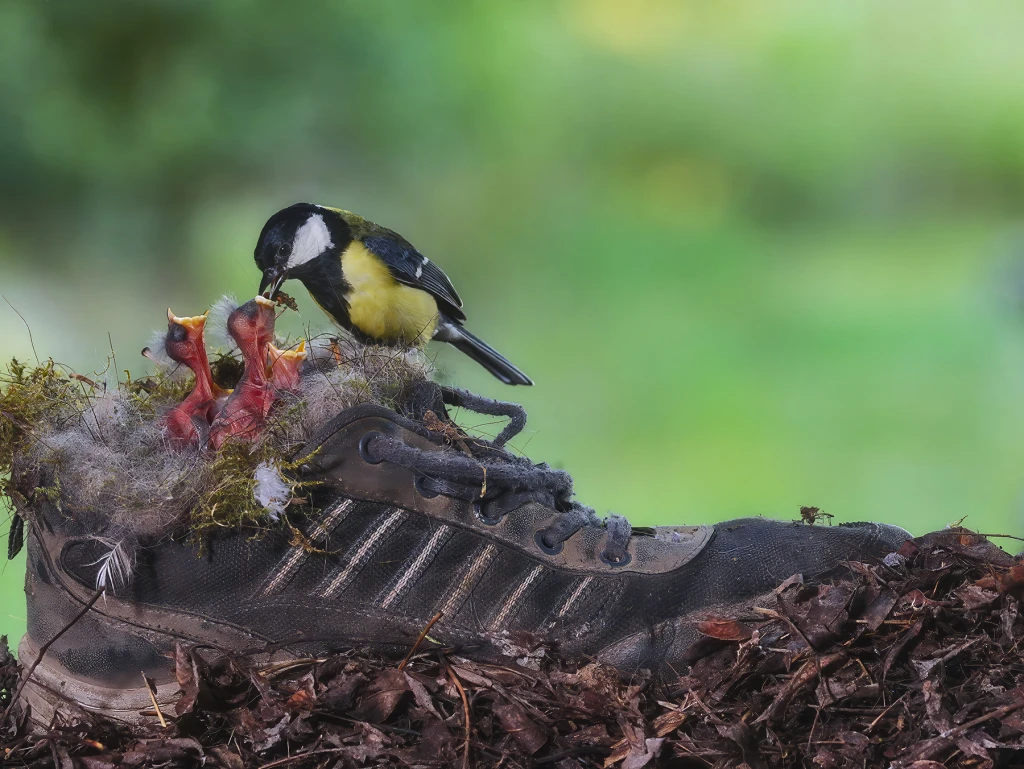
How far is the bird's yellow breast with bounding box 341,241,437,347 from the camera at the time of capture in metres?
1.21

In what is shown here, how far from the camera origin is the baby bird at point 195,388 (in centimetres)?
105

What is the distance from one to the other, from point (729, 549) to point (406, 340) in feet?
1.62

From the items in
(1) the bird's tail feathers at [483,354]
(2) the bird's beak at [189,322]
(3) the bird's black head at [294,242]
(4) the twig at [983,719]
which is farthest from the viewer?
(1) the bird's tail feathers at [483,354]

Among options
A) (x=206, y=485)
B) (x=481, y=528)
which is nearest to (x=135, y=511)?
(x=206, y=485)

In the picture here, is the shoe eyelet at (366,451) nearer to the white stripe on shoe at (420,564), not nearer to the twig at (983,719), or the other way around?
the white stripe on shoe at (420,564)

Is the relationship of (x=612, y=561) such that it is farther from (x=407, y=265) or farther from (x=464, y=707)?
(x=407, y=265)

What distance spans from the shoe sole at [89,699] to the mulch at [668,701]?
15mm

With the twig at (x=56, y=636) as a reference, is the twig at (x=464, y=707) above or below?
above

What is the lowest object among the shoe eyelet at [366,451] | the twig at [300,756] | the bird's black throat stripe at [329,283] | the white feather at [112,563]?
the twig at [300,756]

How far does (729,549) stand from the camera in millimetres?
1059

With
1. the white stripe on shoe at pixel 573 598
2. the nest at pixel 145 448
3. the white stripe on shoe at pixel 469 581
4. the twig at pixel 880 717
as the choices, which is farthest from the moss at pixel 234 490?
the twig at pixel 880 717

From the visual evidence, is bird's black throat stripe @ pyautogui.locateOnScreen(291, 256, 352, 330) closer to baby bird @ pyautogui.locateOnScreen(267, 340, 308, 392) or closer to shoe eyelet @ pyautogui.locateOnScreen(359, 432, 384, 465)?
baby bird @ pyautogui.locateOnScreen(267, 340, 308, 392)

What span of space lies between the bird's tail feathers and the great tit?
77mm

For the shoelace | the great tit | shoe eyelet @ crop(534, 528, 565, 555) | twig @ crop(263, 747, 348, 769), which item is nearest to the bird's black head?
the great tit
